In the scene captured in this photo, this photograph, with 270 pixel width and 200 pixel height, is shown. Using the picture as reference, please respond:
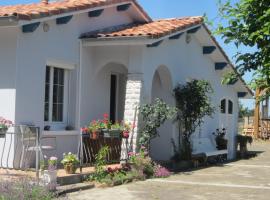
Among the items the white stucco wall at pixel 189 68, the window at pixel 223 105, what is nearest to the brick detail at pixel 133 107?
the white stucco wall at pixel 189 68

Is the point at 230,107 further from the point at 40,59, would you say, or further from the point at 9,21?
the point at 9,21

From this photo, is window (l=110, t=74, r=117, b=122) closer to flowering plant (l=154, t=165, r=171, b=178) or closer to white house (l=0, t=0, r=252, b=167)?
white house (l=0, t=0, r=252, b=167)

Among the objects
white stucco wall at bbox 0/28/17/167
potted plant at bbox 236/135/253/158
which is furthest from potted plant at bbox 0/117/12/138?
potted plant at bbox 236/135/253/158

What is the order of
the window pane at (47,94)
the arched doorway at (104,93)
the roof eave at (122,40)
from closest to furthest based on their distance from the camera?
1. the window pane at (47,94)
2. the roof eave at (122,40)
3. the arched doorway at (104,93)

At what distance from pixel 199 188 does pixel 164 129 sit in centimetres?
469

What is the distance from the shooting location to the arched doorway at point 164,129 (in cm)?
1546

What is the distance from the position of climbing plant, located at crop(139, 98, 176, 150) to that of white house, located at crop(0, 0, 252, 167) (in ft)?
→ 0.96

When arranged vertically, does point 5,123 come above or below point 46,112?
below

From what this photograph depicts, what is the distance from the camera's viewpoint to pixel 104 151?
11.4m

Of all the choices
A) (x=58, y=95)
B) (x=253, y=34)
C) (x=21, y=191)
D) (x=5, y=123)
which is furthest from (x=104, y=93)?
(x=253, y=34)

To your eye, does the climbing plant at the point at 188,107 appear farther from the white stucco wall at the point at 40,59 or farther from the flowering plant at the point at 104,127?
the white stucco wall at the point at 40,59

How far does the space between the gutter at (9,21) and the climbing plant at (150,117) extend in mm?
4290

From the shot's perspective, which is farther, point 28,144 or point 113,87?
point 113,87

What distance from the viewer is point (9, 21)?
32.9ft
